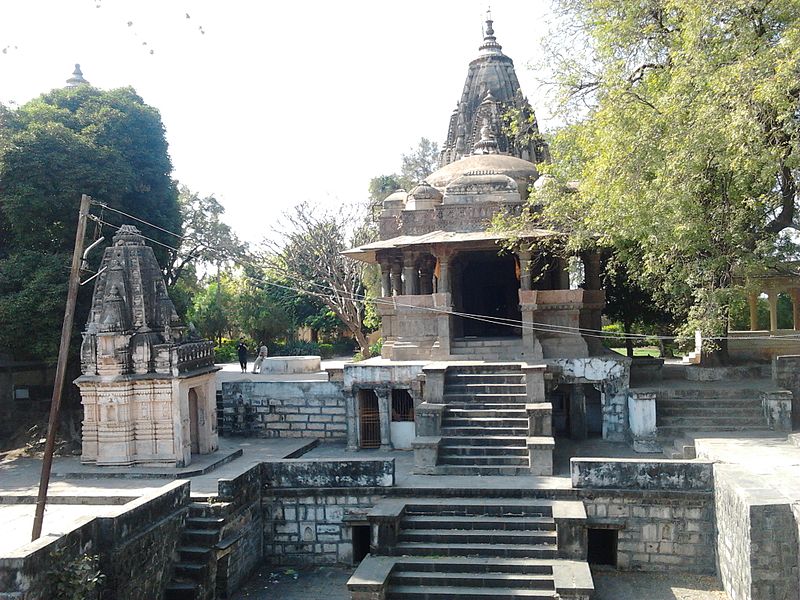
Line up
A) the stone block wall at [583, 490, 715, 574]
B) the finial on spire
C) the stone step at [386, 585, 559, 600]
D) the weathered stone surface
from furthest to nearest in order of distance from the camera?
the finial on spire, the weathered stone surface, the stone block wall at [583, 490, 715, 574], the stone step at [386, 585, 559, 600]

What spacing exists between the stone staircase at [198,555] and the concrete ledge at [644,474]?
5.89 meters

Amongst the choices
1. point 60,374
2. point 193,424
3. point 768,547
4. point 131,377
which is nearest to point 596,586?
point 768,547

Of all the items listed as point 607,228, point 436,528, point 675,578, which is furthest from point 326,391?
point 675,578

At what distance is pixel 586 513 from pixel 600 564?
1174mm

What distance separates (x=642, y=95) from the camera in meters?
14.4

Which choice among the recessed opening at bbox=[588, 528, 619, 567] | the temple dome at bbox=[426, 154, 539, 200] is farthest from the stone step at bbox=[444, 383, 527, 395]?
the temple dome at bbox=[426, 154, 539, 200]

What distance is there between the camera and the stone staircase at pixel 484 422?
13.4 m

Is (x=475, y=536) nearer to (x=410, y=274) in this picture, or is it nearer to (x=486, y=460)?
(x=486, y=460)

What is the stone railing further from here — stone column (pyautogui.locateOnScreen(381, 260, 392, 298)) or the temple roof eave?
stone column (pyautogui.locateOnScreen(381, 260, 392, 298))

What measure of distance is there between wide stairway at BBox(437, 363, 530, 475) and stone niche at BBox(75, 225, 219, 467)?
17.5 feet

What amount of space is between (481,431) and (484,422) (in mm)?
220

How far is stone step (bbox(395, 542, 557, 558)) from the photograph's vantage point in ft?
36.3

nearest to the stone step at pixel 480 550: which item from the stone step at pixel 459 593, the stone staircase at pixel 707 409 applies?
the stone step at pixel 459 593

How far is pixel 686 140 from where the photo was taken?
41.6ft
